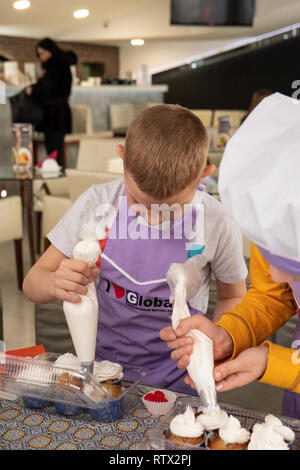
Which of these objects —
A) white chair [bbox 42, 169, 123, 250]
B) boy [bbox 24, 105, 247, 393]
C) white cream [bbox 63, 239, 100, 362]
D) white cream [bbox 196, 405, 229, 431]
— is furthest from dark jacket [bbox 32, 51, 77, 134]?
white cream [bbox 196, 405, 229, 431]

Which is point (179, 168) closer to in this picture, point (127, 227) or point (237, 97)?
point (127, 227)

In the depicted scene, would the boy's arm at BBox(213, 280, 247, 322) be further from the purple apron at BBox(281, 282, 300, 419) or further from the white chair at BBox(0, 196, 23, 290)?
the white chair at BBox(0, 196, 23, 290)

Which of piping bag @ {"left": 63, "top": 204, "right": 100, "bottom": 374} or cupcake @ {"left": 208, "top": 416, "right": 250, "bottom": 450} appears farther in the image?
piping bag @ {"left": 63, "top": 204, "right": 100, "bottom": 374}

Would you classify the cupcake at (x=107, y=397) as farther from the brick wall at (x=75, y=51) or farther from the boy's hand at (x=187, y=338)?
the brick wall at (x=75, y=51)

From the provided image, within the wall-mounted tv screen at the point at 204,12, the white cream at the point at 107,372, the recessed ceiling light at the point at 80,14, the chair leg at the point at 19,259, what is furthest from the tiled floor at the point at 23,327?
the recessed ceiling light at the point at 80,14

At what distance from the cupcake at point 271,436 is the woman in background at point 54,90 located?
17.4 feet

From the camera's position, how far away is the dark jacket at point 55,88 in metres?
5.73

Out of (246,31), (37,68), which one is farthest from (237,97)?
(37,68)

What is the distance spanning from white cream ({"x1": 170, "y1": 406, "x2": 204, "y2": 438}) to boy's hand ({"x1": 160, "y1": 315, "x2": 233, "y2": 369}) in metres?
0.08

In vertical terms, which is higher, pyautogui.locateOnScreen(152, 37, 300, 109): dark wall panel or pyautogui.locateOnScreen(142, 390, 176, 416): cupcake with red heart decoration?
pyautogui.locateOnScreen(152, 37, 300, 109): dark wall panel

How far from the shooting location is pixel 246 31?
12.3 meters

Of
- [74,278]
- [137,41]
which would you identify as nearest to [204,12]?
[137,41]

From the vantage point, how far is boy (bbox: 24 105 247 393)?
47.0 inches

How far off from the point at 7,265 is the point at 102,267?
3.43 metres
